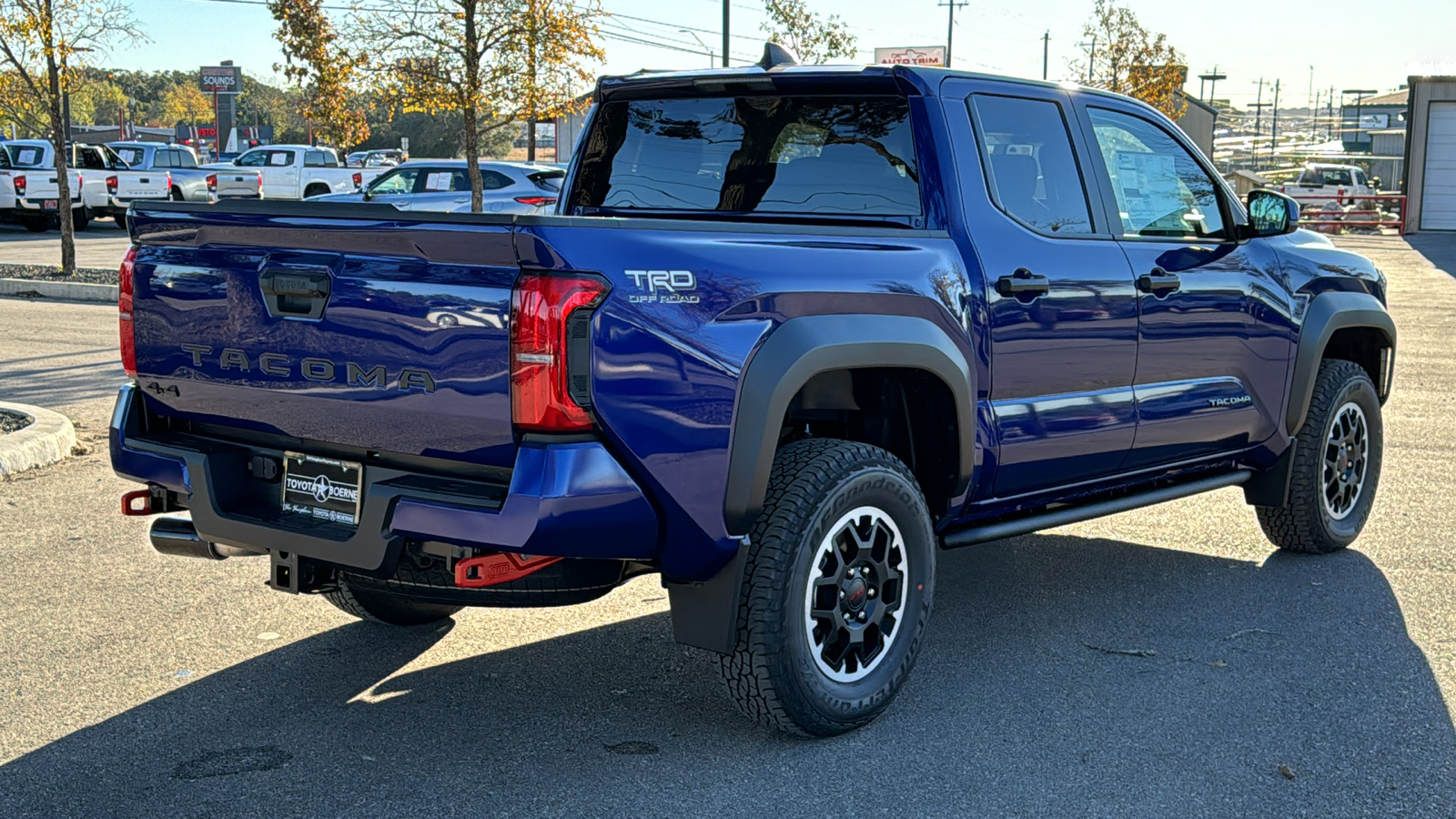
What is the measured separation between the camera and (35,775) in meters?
3.80

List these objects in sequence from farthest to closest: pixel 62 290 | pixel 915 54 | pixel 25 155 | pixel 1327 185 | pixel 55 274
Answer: pixel 915 54 → pixel 1327 185 → pixel 25 155 → pixel 55 274 → pixel 62 290

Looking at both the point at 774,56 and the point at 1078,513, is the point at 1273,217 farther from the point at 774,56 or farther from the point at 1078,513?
the point at 774,56

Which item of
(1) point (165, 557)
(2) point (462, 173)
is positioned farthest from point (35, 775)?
(2) point (462, 173)

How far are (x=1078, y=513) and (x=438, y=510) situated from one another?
8.29 ft

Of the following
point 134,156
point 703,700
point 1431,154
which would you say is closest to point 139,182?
point 134,156

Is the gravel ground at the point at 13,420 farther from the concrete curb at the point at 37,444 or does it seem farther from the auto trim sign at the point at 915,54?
the auto trim sign at the point at 915,54

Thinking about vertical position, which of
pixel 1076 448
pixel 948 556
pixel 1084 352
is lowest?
pixel 948 556

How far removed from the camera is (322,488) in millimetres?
3846

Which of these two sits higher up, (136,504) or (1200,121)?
(1200,121)

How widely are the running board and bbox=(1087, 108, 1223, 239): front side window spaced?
99 cm

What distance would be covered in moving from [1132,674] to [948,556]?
1722mm

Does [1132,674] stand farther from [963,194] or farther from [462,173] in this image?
[462,173]

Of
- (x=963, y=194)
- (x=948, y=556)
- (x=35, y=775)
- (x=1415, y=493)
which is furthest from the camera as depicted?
(x=1415, y=493)

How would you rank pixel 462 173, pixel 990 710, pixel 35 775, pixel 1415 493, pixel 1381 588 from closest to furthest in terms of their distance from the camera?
pixel 35 775 → pixel 990 710 → pixel 1381 588 → pixel 1415 493 → pixel 462 173
